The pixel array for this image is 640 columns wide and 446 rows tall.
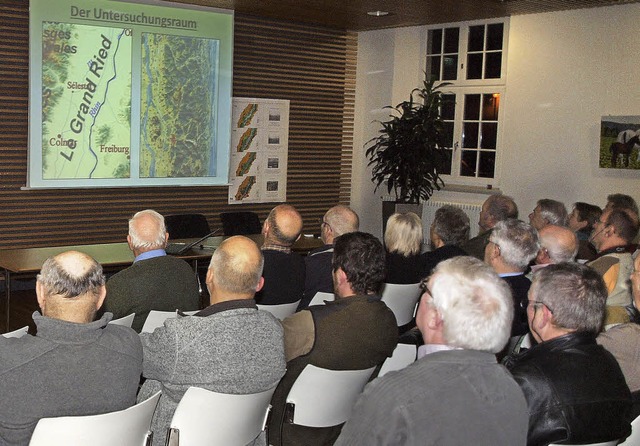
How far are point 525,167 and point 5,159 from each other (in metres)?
6.21

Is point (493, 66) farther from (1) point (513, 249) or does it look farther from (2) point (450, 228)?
(1) point (513, 249)

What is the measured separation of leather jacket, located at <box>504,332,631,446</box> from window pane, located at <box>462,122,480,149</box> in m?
8.39

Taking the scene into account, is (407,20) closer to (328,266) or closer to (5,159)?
(5,159)

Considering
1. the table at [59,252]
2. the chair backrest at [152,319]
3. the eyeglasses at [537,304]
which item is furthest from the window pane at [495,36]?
the eyeglasses at [537,304]

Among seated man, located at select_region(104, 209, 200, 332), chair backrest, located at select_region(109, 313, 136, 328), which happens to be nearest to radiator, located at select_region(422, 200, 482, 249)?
seated man, located at select_region(104, 209, 200, 332)

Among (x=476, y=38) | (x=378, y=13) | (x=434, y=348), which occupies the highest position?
(x=378, y=13)

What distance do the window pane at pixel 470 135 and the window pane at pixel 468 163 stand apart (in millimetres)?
97

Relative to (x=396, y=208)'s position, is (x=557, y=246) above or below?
above

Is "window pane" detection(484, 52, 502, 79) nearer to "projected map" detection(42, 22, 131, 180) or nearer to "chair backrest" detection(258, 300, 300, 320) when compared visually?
"projected map" detection(42, 22, 131, 180)

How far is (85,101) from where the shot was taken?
28.9ft

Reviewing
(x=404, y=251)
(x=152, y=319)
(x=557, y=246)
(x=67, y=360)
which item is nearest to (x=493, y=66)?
(x=404, y=251)

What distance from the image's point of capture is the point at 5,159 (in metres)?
8.45

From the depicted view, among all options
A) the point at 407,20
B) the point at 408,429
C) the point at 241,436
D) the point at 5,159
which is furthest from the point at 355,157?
the point at 408,429

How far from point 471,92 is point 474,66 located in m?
0.35
